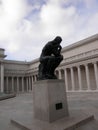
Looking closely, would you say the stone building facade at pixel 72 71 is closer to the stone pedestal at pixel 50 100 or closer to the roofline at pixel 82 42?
the roofline at pixel 82 42

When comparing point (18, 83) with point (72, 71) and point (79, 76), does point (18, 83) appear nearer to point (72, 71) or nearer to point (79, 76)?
point (72, 71)

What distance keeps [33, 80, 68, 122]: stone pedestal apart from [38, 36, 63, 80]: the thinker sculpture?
2.02ft

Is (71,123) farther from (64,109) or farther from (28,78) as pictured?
(28,78)

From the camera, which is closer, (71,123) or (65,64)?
(71,123)

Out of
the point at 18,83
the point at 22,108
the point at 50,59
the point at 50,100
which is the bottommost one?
the point at 22,108

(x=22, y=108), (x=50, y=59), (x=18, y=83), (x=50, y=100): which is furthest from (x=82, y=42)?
(x=50, y=100)

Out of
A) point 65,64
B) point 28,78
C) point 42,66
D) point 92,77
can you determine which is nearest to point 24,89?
point 28,78

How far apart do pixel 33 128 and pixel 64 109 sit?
214cm

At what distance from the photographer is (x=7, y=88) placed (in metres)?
52.8

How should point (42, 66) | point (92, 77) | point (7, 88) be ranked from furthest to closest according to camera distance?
point (7, 88) < point (92, 77) < point (42, 66)

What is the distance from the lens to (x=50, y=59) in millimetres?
7102

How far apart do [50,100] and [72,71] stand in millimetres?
29282

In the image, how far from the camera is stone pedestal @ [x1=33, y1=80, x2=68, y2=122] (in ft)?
20.8

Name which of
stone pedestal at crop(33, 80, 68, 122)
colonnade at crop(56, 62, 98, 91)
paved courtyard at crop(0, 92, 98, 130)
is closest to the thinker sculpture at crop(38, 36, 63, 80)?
stone pedestal at crop(33, 80, 68, 122)
